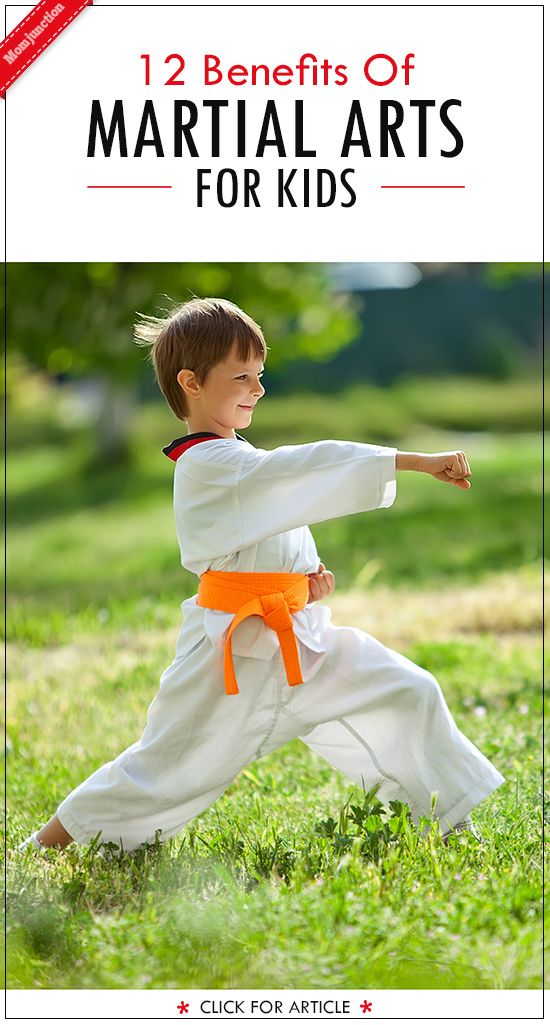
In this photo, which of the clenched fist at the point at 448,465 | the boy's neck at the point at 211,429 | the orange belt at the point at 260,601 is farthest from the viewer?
the boy's neck at the point at 211,429

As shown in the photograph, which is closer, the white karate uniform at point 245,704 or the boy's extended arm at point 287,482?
the boy's extended arm at point 287,482

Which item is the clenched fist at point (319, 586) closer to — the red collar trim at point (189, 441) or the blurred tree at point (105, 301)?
the red collar trim at point (189, 441)

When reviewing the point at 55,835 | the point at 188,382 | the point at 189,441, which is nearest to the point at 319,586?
the point at 189,441

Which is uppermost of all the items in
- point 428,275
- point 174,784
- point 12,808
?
point 428,275

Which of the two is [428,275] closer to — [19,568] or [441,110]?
[19,568]

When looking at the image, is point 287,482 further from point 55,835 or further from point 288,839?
point 55,835

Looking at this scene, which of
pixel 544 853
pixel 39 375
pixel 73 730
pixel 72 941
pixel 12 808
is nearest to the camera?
pixel 72 941

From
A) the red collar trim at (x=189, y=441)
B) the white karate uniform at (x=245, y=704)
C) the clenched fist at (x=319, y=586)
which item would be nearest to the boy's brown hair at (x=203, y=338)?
the red collar trim at (x=189, y=441)

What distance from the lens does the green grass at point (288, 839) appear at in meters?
2.81

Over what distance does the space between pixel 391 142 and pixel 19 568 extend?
768 cm

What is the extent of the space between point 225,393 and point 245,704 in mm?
914

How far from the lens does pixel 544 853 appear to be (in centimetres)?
337

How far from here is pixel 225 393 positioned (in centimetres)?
333

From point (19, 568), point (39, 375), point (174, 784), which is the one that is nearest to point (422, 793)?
point (174, 784)
